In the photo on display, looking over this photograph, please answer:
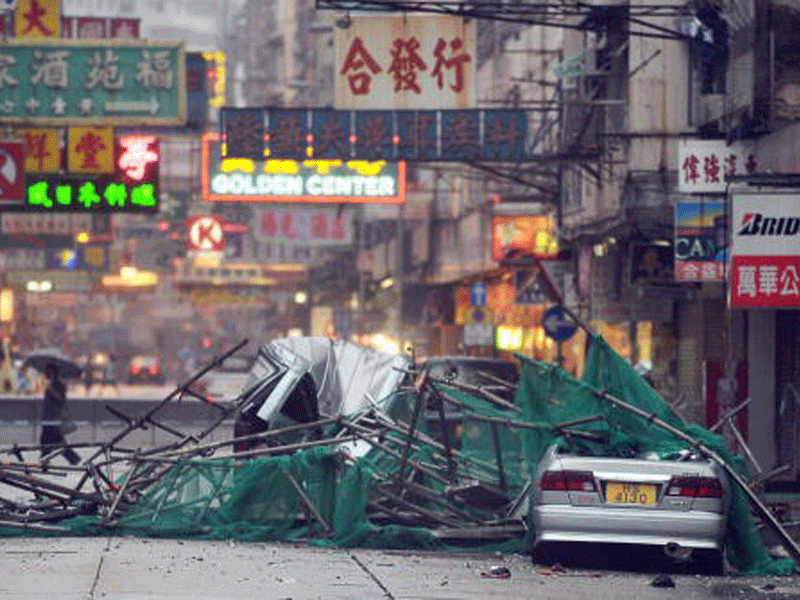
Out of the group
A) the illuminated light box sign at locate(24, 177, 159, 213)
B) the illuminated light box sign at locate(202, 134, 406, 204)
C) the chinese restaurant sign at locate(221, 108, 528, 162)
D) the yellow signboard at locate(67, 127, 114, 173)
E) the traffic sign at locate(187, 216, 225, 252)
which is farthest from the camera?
the traffic sign at locate(187, 216, 225, 252)

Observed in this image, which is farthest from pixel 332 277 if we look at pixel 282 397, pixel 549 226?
pixel 282 397

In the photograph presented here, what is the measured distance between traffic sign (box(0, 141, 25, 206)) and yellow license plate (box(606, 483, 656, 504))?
46.7 ft

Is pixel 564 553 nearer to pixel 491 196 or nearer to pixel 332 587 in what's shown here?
pixel 332 587

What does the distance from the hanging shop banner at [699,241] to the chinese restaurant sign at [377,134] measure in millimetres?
6829

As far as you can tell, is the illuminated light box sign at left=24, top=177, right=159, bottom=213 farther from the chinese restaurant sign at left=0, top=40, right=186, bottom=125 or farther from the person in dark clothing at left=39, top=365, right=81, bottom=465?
the person in dark clothing at left=39, top=365, right=81, bottom=465

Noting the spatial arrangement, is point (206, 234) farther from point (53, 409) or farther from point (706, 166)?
point (706, 166)

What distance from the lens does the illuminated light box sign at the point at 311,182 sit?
47.2 metres

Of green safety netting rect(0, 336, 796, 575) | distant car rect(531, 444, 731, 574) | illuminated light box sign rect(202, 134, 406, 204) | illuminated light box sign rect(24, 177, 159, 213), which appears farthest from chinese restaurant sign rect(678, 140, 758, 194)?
illuminated light box sign rect(202, 134, 406, 204)

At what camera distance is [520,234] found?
1852 inches

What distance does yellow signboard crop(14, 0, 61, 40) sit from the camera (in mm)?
30953

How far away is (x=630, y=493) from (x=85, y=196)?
621 inches

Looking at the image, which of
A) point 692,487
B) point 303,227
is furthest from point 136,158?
point 303,227

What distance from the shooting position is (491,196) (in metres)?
52.6

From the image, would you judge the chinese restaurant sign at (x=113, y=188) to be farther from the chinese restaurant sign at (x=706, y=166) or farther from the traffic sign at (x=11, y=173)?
the chinese restaurant sign at (x=706, y=166)
